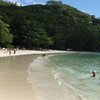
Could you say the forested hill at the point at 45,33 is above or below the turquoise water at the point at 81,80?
above

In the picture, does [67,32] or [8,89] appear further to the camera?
[67,32]

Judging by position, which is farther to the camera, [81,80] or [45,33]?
[45,33]

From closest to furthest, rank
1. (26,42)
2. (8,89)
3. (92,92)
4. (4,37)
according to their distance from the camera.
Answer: (8,89), (92,92), (4,37), (26,42)

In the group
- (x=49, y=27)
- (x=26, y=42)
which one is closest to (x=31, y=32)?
(x=26, y=42)

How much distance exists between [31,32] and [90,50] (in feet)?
113

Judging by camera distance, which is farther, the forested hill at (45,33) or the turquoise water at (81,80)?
the forested hill at (45,33)

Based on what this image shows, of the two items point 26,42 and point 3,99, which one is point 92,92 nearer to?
point 3,99

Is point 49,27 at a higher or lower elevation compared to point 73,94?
higher

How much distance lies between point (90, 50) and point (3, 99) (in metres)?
130

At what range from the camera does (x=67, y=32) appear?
145500mm

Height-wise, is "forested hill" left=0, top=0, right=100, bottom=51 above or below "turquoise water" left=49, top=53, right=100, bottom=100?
above

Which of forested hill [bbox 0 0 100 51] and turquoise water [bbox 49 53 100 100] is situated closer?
turquoise water [bbox 49 53 100 100]

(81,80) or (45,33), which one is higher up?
(45,33)

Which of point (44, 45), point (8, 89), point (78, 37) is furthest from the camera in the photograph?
point (78, 37)
